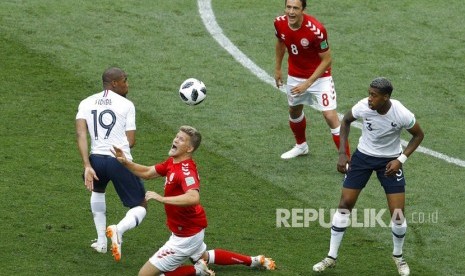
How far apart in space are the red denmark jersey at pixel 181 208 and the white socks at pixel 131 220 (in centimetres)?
76

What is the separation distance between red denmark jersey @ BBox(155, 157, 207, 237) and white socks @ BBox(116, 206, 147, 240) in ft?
2.50

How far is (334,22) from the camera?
22.3 metres

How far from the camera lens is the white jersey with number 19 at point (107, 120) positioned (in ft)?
42.4

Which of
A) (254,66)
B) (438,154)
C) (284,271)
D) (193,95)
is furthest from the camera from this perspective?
(254,66)

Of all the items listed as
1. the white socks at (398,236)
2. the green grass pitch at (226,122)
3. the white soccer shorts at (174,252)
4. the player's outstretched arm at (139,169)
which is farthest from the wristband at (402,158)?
the player's outstretched arm at (139,169)

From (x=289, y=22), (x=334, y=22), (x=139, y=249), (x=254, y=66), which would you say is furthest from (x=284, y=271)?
(x=334, y=22)

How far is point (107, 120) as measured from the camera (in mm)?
12938

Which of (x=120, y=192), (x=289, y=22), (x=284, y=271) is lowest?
(x=284, y=271)

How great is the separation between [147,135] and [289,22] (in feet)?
9.44

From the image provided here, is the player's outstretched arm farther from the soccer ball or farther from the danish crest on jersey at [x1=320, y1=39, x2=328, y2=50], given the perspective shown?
the danish crest on jersey at [x1=320, y1=39, x2=328, y2=50]

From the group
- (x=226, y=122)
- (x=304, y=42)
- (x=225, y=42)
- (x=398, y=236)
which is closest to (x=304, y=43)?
(x=304, y=42)

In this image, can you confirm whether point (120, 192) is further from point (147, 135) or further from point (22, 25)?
point (22, 25)

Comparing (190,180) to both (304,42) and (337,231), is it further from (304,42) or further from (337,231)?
(304,42)

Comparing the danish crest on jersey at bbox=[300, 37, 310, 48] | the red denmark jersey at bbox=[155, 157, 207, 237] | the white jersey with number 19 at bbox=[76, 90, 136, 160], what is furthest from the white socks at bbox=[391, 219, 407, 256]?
the danish crest on jersey at bbox=[300, 37, 310, 48]
